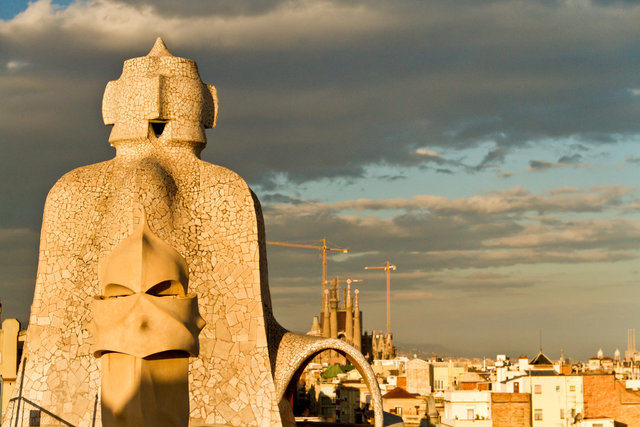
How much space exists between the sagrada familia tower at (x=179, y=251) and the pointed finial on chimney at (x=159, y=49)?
1.6 inches

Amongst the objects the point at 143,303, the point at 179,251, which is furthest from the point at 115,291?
the point at 179,251

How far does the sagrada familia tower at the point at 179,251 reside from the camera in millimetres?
22562

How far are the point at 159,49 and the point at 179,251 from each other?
494 cm

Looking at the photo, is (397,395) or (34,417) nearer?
(34,417)

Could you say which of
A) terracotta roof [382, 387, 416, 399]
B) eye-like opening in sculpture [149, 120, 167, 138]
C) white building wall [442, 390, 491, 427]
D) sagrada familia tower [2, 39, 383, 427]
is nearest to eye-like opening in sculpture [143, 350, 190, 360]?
sagrada familia tower [2, 39, 383, 427]

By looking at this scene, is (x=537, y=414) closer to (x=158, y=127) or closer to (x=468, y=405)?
(x=468, y=405)

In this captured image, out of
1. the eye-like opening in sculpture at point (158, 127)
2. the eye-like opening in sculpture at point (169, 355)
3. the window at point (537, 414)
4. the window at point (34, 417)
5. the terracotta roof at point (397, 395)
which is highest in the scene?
the eye-like opening in sculpture at point (158, 127)

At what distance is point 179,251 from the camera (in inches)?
921

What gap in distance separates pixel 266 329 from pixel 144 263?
1359 centimetres

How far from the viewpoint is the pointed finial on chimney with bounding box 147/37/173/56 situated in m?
25.4

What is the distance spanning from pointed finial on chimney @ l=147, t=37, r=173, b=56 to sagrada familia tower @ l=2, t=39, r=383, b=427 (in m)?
0.04

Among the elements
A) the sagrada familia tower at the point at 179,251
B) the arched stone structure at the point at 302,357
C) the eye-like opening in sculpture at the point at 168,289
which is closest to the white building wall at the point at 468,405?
the arched stone structure at the point at 302,357

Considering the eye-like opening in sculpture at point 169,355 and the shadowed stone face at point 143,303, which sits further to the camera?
the eye-like opening in sculpture at point 169,355

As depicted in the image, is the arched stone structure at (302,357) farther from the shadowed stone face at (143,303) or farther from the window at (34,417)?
the shadowed stone face at (143,303)
